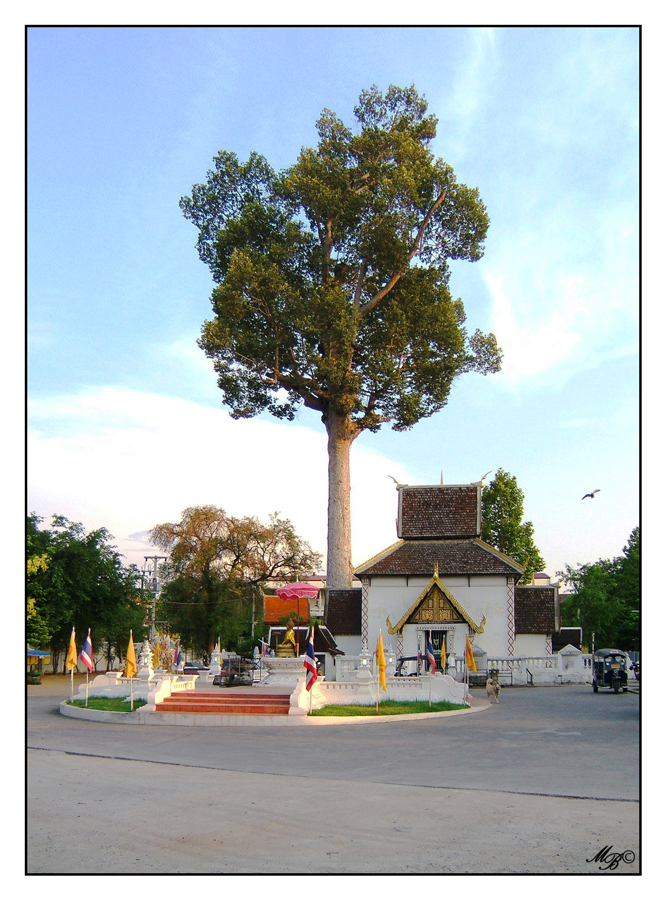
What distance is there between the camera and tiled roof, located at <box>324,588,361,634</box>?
125 ft

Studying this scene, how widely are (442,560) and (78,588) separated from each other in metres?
18.2

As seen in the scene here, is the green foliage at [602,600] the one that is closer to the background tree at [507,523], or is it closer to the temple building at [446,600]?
the background tree at [507,523]

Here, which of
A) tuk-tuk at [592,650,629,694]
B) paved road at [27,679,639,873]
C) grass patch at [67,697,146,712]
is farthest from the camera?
tuk-tuk at [592,650,629,694]

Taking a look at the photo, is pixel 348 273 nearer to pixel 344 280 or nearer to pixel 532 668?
pixel 344 280

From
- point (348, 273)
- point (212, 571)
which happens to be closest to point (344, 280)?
point (348, 273)

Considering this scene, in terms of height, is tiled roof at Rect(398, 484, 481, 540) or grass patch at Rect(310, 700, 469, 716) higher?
tiled roof at Rect(398, 484, 481, 540)

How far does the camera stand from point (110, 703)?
22.3 m

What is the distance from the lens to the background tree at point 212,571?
51656 millimetres

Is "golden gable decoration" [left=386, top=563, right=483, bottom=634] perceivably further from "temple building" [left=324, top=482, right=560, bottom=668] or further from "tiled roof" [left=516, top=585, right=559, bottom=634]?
"tiled roof" [left=516, top=585, right=559, bottom=634]

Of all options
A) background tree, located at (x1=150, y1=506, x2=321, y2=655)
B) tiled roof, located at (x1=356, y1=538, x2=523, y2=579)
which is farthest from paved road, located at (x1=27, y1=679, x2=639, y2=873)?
background tree, located at (x1=150, y1=506, x2=321, y2=655)

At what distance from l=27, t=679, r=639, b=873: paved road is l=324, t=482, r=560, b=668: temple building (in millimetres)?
18121

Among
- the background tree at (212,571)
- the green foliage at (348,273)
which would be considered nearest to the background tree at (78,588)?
the background tree at (212,571)

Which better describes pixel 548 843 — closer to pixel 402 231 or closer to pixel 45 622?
pixel 402 231

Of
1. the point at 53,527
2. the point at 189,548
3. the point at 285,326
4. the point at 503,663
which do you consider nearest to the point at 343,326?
the point at 285,326
